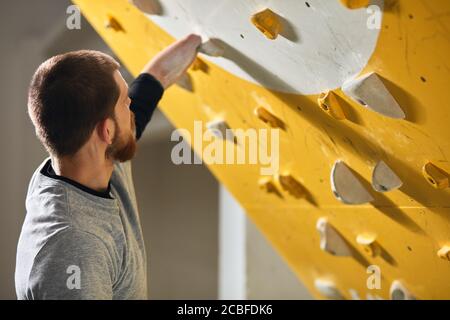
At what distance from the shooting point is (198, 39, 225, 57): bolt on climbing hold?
3.76ft

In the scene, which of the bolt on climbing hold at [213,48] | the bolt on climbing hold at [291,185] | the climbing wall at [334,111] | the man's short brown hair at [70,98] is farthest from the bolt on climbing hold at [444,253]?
the man's short brown hair at [70,98]

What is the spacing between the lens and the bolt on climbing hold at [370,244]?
1.31m

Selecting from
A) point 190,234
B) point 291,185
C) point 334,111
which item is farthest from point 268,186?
point 190,234

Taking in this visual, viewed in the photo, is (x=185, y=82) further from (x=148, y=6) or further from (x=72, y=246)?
(x=72, y=246)

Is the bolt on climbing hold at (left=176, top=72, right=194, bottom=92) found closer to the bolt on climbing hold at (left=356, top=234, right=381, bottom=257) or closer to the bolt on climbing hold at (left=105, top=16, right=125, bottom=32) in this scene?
the bolt on climbing hold at (left=105, top=16, right=125, bottom=32)

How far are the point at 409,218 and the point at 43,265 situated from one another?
0.67 meters

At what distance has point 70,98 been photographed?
3.24 ft

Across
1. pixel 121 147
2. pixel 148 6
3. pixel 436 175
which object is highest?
pixel 148 6

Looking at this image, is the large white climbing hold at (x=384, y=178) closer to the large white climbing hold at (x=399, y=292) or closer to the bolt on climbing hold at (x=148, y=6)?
the large white climbing hold at (x=399, y=292)

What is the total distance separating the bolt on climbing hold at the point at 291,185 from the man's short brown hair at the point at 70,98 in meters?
0.46

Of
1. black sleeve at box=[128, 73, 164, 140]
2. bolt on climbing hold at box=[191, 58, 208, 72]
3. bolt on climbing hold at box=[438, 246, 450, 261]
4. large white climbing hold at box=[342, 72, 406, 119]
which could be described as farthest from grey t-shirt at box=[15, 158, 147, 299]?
bolt on climbing hold at box=[438, 246, 450, 261]

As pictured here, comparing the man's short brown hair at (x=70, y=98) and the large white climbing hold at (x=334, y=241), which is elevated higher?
the man's short brown hair at (x=70, y=98)

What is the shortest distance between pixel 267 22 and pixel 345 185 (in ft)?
1.21

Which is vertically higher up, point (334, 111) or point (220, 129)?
point (220, 129)
